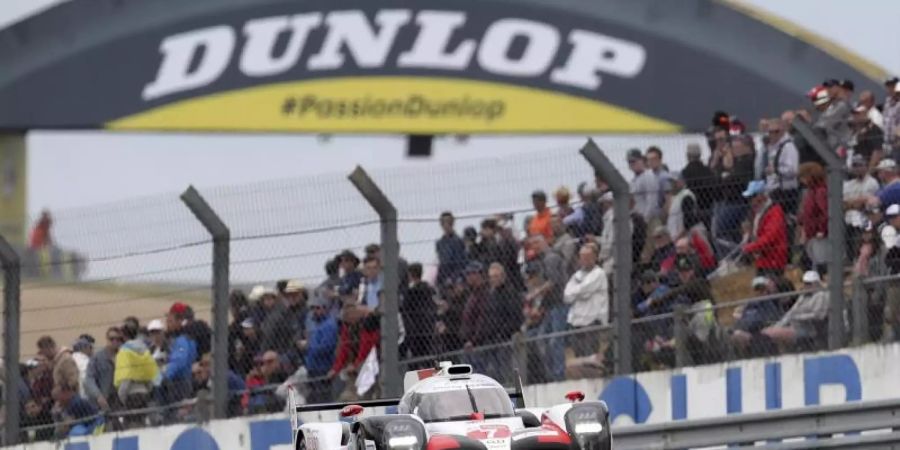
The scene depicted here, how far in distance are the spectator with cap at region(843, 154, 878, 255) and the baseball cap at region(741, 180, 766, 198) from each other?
543 millimetres

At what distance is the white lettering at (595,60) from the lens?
3241 cm

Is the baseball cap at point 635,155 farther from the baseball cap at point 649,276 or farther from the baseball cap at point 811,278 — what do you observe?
the baseball cap at point 811,278

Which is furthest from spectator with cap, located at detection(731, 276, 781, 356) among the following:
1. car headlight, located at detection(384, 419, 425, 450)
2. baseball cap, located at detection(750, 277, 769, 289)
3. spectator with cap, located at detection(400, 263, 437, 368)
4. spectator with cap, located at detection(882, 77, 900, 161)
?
car headlight, located at detection(384, 419, 425, 450)

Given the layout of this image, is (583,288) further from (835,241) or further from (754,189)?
(835,241)

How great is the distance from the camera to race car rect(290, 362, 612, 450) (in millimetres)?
12227

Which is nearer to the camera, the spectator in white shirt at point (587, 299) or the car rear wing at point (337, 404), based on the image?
the car rear wing at point (337, 404)

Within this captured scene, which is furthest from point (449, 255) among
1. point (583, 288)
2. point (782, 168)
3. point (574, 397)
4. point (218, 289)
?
point (574, 397)

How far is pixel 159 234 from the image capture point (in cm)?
1645

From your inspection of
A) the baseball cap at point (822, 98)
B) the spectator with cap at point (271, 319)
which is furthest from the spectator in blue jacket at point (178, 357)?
the baseball cap at point (822, 98)

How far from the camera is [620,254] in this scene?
→ 15.6 metres

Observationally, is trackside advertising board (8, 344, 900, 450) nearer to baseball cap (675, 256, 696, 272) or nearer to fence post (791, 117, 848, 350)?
fence post (791, 117, 848, 350)

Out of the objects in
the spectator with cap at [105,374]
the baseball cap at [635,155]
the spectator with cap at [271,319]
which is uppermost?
the baseball cap at [635,155]

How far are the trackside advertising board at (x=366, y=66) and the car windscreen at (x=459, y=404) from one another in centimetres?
1939

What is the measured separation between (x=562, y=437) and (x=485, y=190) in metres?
3.83
